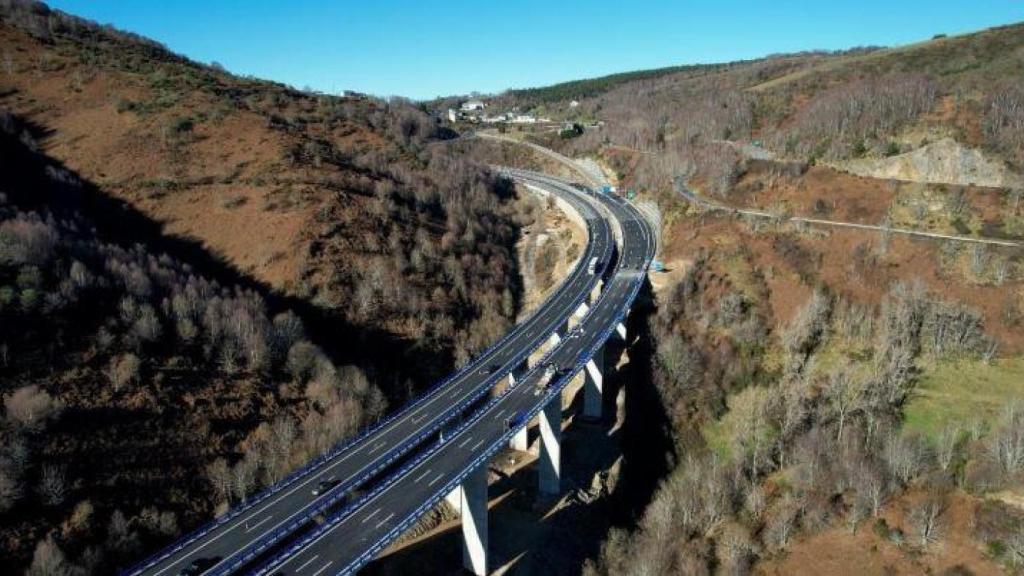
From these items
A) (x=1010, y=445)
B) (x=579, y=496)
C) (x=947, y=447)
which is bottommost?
(x=579, y=496)

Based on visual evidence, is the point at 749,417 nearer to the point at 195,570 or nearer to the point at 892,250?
the point at 892,250

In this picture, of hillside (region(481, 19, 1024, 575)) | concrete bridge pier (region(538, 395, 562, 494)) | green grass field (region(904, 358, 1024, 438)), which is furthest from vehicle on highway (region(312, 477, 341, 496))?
green grass field (region(904, 358, 1024, 438))

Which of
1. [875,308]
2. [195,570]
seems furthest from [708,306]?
[195,570]

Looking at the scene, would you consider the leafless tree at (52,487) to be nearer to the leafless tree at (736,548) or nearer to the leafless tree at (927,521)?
the leafless tree at (736,548)

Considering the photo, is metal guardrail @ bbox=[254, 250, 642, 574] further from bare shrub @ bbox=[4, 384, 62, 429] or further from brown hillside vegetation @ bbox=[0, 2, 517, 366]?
bare shrub @ bbox=[4, 384, 62, 429]

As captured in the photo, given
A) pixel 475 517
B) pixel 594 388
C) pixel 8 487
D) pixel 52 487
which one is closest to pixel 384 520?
pixel 475 517

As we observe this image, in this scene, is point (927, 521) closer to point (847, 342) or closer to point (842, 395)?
point (842, 395)

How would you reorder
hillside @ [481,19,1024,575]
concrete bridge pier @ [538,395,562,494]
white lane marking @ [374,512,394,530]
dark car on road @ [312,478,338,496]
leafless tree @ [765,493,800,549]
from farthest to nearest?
concrete bridge pier @ [538,395,562,494]
leafless tree @ [765,493,800,549]
hillside @ [481,19,1024,575]
dark car on road @ [312,478,338,496]
white lane marking @ [374,512,394,530]
